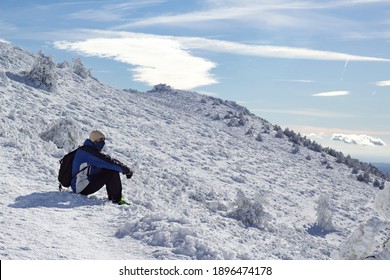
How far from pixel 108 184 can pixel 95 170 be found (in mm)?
395

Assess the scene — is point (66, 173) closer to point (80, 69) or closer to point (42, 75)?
point (42, 75)

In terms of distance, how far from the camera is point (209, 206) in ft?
48.2

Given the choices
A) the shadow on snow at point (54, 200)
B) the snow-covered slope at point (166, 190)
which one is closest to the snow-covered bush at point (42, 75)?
the snow-covered slope at point (166, 190)

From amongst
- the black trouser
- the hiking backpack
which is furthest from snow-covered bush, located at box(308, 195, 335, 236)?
the hiking backpack

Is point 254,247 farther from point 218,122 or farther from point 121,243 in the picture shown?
point 218,122

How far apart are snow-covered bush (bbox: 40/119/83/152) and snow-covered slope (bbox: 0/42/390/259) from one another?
4cm

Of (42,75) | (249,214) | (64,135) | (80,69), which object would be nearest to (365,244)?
(249,214)

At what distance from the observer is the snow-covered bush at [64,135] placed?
1423cm

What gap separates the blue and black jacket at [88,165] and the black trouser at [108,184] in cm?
9

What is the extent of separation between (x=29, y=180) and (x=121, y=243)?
3.99 metres

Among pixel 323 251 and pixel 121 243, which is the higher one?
pixel 121 243

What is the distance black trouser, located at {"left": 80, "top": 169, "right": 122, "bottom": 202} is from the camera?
31.0 ft

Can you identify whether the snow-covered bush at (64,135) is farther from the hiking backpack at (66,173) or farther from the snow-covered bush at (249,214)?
the snow-covered bush at (249,214)
